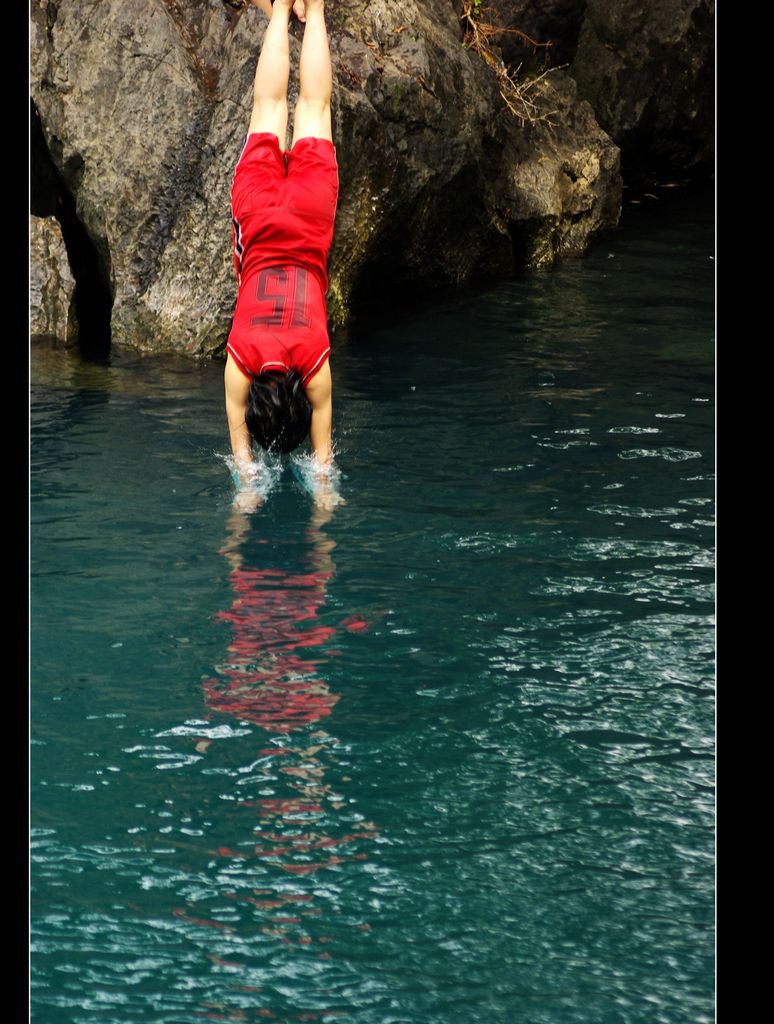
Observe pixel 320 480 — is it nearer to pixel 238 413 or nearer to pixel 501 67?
pixel 238 413

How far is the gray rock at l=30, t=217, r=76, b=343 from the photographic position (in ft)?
40.5

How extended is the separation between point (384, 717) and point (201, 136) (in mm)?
7918

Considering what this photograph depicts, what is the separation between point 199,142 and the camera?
1222 cm

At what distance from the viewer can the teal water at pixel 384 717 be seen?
442cm

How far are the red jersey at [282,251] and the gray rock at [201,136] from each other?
331cm

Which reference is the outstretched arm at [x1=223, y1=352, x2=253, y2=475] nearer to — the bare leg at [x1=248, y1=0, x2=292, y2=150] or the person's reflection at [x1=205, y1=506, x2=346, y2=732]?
the person's reflection at [x1=205, y1=506, x2=346, y2=732]

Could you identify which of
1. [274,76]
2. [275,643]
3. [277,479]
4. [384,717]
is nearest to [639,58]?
[274,76]

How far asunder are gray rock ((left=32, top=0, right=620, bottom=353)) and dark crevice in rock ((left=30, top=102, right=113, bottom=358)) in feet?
1.00

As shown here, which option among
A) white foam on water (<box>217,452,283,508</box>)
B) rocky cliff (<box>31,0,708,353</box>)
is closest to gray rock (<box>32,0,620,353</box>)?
rocky cliff (<box>31,0,708,353</box>)

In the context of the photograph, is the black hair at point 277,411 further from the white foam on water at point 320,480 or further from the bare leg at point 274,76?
the bare leg at point 274,76

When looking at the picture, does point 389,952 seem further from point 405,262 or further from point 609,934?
point 405,262

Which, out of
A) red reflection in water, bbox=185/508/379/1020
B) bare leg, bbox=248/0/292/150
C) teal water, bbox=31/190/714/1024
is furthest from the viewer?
bare leg, bbox=248/0/292/150
